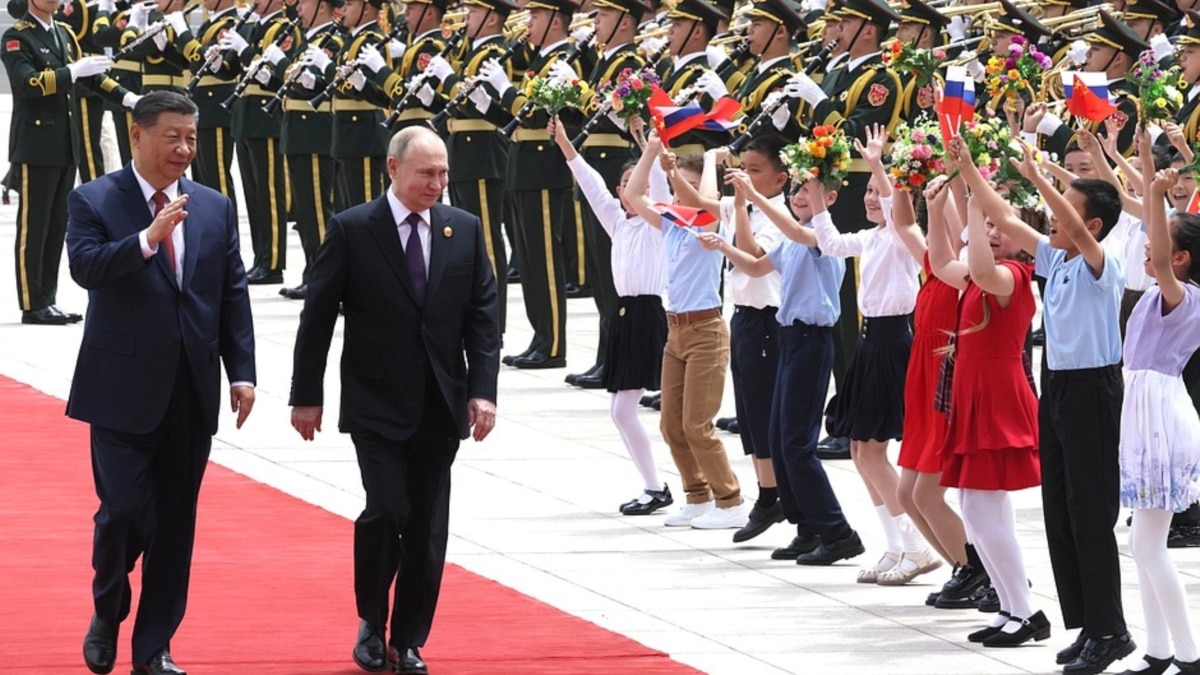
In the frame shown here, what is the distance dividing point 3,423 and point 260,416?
1346 mm

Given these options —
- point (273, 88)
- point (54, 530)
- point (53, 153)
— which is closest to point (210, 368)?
point (54, 530)

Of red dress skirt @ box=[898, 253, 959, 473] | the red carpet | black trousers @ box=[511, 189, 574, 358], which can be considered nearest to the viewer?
the red carpet

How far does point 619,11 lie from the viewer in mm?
15195

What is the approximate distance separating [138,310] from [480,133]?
27.3ft

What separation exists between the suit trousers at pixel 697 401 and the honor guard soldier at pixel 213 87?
29.9 ft

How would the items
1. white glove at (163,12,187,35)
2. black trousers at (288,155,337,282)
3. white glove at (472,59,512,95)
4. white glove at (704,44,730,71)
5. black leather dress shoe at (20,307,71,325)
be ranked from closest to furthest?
white glove at (704,44,730,71), white glove at (472,59,512,95), black leather dress shoe at (20,307,71,325), black trousers at (288,155,337,282), white glove at (163,12,187,35)

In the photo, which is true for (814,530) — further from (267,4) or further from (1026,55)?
(267,4)

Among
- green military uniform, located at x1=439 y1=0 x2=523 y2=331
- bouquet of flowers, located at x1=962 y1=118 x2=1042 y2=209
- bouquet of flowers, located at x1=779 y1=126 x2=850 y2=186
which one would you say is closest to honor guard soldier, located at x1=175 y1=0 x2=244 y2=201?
green military uniform, located at x1=439 y1=0 x2=523 y2=331

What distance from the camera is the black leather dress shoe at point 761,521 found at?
10.4 meters

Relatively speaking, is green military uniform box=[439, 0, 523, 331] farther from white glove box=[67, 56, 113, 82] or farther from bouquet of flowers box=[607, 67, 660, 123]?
bouquet of flowers box=[607, 67, 660, 123]

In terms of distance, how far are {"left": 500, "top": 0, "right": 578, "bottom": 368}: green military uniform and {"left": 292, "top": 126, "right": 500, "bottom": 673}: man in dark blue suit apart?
23.3 ft

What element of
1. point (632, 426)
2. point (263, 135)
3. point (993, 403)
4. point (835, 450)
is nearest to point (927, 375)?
point (993, 403)

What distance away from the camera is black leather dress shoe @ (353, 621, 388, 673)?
26.5 ft

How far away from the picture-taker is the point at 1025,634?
27.9 ft
